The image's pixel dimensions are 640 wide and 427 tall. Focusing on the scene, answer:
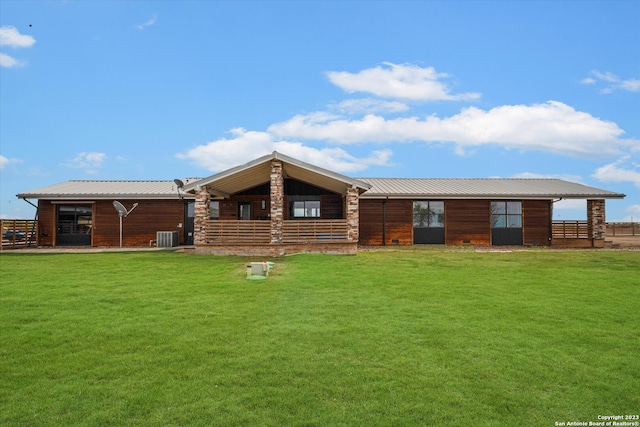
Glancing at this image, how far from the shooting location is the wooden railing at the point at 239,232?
64.3 ft

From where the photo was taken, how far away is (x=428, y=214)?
25.6 m

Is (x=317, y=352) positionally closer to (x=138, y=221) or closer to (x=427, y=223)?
(x=427, y=223)

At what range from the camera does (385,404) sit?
4.65 m

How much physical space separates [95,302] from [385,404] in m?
7.17

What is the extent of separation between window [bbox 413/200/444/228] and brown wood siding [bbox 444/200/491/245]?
1.16 feet

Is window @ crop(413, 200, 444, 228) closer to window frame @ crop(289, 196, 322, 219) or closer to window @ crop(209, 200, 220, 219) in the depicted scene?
window frame @ crop(289, 196, 322, 219)

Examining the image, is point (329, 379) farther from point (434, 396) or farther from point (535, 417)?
point (535, 417)

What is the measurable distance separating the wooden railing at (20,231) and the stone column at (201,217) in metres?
12.0

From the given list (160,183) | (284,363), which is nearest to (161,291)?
(284,363)

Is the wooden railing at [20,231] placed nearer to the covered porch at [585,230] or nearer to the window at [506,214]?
the window at [506,214]

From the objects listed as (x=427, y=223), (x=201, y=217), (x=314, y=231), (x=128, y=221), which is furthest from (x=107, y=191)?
(x=427, y=223)

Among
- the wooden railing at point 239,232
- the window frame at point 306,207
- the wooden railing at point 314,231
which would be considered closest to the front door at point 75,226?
the wooden railing at point 239,232

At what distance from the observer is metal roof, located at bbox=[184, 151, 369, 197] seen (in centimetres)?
1858

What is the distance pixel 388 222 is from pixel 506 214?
7260 millimetres
